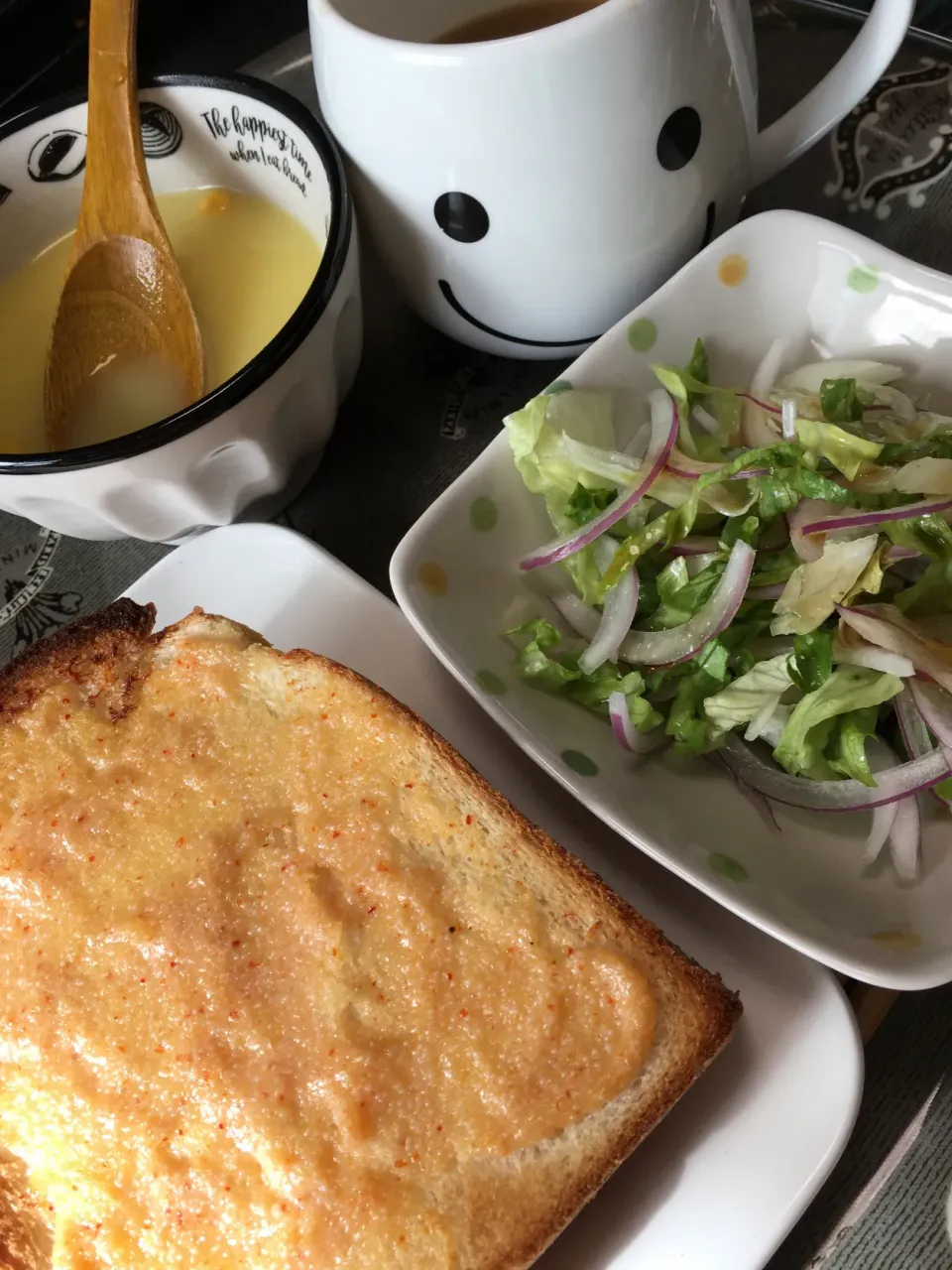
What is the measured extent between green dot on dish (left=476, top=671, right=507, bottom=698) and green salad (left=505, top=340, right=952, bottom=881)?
0.04 meters

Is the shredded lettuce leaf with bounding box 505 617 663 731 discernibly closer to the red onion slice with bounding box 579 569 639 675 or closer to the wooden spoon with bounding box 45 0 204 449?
the red onion slice with bounding box 579 569 639 675

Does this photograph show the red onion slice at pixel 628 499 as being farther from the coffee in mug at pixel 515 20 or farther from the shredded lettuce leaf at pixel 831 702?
the coffee in mug at pixel 515 20

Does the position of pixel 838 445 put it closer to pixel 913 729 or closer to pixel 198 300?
pixel 913 729

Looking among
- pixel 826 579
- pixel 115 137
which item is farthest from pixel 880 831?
pixel 115 137

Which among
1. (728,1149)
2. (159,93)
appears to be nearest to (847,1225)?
(728,1149)

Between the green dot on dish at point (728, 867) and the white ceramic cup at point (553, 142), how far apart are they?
703mm

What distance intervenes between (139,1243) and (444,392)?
114 cm

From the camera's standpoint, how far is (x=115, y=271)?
1385mm

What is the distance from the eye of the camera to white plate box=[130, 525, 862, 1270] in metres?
1.02

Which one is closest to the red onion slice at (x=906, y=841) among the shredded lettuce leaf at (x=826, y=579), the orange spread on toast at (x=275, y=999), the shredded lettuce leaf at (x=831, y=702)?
the shredded lettuce leaf at (x=831, y=702)

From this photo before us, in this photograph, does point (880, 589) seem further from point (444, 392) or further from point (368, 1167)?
point (368, 1167)

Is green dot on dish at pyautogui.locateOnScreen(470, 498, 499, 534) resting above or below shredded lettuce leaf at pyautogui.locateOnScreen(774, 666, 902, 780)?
above

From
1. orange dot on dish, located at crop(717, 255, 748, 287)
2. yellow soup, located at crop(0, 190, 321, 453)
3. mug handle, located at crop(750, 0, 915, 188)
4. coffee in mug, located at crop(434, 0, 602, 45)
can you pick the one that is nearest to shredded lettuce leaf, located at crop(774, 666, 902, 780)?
orange dot on dish, located at crop(717, 255, 748, 287)

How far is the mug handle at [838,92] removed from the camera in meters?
1.18
